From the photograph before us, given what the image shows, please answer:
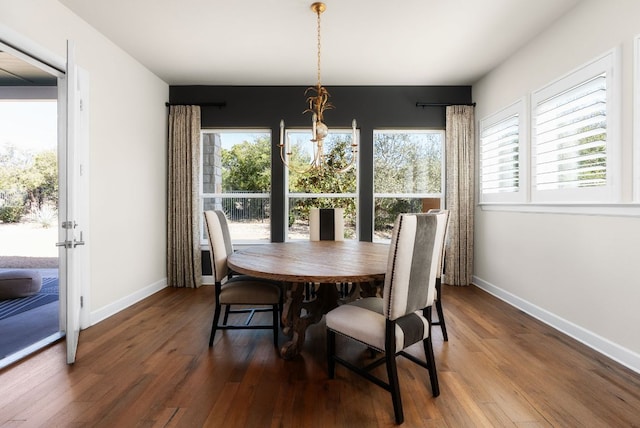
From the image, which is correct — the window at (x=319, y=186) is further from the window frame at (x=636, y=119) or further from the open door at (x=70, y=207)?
the window frame at (x=636, y=119)

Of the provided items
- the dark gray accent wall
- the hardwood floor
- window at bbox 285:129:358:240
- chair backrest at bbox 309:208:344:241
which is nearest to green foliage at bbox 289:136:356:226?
window at bbox 285:129:358:240

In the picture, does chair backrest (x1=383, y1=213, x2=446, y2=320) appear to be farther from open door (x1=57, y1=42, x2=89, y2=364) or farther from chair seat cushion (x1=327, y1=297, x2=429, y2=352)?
open door (x1=57, y1=42, x2=89, y2=364)

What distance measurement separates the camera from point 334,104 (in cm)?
427

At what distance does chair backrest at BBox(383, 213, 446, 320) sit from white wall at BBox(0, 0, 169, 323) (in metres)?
2.79

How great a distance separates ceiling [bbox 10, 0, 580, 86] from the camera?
2.55 meters

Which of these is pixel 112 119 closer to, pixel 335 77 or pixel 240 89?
pixel 240 89

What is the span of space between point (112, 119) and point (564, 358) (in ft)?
14.5

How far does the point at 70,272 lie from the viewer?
2.06 meters

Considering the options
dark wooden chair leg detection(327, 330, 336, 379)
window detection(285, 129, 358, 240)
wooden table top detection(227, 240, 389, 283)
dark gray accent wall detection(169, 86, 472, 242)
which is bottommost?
dark wooden chair leg detection(327, 330, 336, 379)

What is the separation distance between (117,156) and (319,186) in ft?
7.90

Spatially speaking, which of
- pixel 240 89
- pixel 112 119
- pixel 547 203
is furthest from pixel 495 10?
pixel 112 119

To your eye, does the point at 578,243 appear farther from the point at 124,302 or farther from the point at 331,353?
the point at 124,302

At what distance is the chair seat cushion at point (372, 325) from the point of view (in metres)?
1.62

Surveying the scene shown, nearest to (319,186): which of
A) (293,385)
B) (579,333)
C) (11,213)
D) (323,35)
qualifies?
(323,35)
